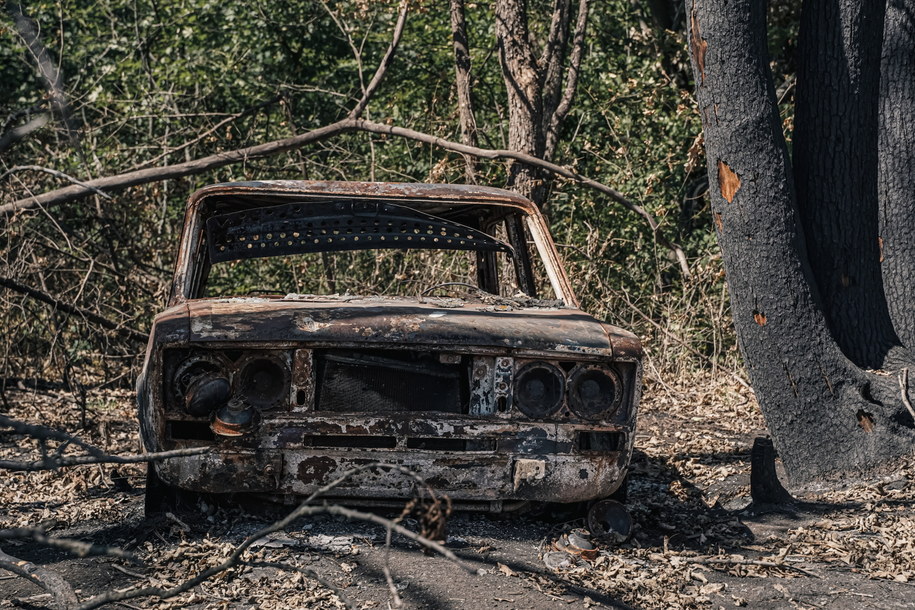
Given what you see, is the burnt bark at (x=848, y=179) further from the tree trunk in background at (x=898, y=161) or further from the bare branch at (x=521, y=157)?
the bare branch at (x=521, y=157)

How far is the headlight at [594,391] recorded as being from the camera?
389 centimetres

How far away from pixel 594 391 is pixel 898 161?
2.62 metres

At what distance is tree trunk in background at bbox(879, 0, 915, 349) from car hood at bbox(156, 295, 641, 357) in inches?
83.9

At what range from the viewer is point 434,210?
5.31 m

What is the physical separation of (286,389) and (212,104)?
8968mm

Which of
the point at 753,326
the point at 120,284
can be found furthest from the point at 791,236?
the point at 120,284

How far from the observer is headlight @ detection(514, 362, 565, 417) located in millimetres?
3869

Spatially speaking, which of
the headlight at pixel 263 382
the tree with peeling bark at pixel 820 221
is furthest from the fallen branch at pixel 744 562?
the headlight at pixel 263 382

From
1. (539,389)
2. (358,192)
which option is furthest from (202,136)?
(539,389)

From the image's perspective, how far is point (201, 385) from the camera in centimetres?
362

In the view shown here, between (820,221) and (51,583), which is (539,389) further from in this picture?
(820,221)

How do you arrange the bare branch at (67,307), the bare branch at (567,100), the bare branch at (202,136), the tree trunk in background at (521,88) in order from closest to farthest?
the bare branch at (67,307) → the tree trunk in background at (521,88) → the bare branch at (202,136) → the bare branch at (567,100)

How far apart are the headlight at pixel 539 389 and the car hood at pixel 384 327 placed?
0.41 feet

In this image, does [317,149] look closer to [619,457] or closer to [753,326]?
[753,326]
